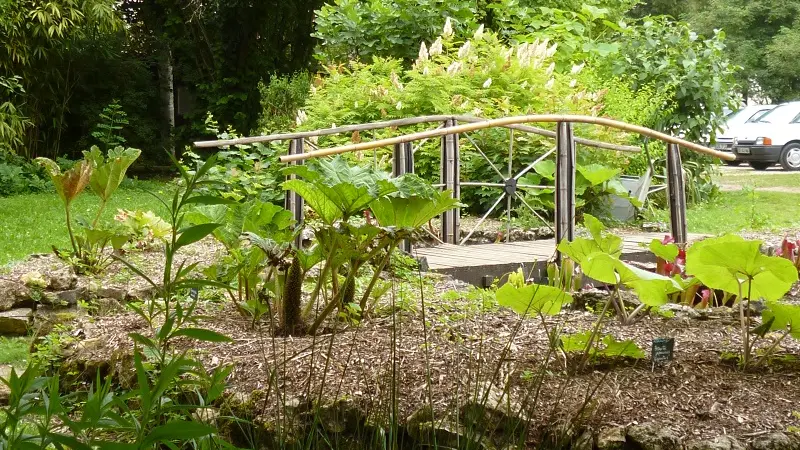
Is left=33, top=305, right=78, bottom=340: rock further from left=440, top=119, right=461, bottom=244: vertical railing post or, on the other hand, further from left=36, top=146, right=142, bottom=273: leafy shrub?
left=440, top=119, right=461, bottom=244: vertical railing post

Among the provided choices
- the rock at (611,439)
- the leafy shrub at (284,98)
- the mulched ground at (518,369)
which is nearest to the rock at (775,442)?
the mulched ground at (518,369)

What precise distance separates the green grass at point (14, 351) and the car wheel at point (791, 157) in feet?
43.0

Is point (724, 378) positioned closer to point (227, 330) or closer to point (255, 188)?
point (227, 330)

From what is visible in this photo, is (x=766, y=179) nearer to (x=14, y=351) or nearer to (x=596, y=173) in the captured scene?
(x=596, y=173)

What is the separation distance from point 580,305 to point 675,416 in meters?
1.25

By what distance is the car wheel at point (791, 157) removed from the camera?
1461 cm

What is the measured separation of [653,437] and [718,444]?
135 millimetres

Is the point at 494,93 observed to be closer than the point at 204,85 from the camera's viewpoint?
Yes

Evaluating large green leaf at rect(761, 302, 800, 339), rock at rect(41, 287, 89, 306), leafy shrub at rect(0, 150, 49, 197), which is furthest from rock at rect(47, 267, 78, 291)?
leafy shrub at rect(0, 150, 49, 197)

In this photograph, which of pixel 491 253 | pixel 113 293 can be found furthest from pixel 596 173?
pixel 113 293

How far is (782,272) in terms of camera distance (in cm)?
241

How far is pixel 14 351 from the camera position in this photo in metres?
3.68

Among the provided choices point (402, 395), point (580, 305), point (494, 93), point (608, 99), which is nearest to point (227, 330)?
point (402, 395)

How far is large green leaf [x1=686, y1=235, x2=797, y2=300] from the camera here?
2.38 meters
